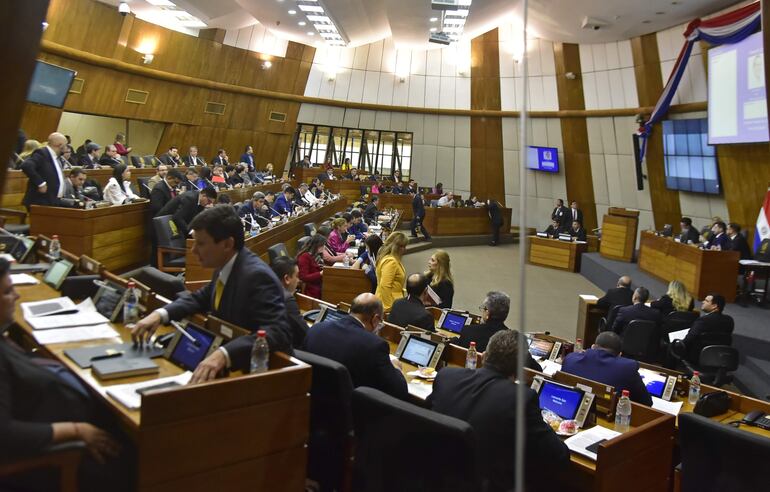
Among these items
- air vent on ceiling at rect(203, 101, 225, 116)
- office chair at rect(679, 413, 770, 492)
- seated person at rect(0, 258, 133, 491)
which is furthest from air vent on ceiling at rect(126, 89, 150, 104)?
office chair at rect(679, 413, 770, 492)

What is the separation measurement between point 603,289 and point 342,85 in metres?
10.2

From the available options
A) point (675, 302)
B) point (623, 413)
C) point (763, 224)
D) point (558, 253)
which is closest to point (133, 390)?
point (623, 413)

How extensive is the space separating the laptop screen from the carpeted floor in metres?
2.69

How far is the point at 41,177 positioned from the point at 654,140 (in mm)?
11881

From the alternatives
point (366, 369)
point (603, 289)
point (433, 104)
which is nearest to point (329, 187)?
point (433, 104)

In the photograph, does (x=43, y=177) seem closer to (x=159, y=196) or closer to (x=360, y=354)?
(x=159, y=196)

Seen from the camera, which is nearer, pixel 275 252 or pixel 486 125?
pixel 275 252

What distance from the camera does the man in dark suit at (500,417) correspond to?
7.12ft

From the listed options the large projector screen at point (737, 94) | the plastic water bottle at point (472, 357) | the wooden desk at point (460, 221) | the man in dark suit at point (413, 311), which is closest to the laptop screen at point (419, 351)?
the plastic water bottle at point (472, 357)

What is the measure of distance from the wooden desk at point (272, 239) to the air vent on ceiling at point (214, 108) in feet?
15.7

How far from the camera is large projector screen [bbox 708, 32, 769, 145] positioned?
900cm

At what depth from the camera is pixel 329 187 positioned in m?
15.5

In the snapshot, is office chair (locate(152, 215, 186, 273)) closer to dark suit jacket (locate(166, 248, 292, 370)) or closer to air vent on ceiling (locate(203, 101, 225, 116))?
dark suit jacket (locate(166, 248, 292, 370))

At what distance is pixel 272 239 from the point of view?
745 cm
